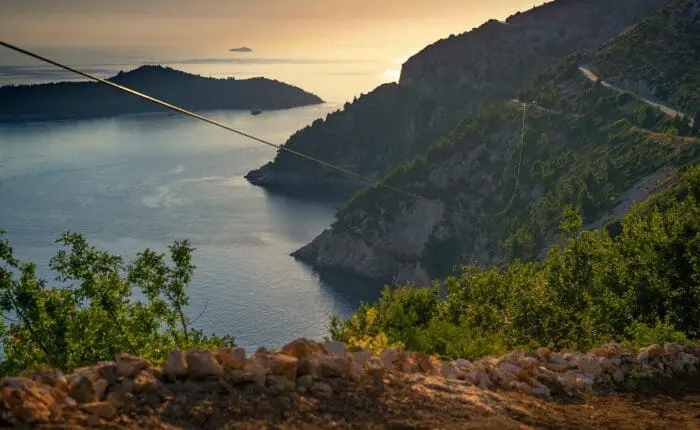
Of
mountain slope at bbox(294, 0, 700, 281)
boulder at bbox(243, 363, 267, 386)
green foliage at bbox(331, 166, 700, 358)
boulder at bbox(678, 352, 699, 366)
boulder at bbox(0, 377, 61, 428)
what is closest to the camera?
boulder at bbox(0, 377, 61, 428)

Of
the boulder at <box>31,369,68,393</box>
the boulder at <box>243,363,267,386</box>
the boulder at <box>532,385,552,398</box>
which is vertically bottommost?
the boulder at <box>532,385,552,398</box>

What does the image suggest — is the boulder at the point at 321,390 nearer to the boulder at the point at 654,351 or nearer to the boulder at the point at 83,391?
the boulder at the point at 83,391

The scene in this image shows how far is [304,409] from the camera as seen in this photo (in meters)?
10.2

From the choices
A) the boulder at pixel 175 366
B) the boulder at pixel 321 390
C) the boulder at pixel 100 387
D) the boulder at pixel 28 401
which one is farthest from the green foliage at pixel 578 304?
the boulder at pixel 28 401

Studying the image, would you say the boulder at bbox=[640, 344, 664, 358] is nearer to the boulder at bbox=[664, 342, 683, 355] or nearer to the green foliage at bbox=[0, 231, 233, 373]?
the boulder at bbox=[664, 342, 683, 355]

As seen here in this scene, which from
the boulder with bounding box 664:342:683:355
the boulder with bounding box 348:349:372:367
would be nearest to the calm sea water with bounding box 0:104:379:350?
the boulder with bounding box 664:342:683:355

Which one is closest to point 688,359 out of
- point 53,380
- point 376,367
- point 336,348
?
point 376,367

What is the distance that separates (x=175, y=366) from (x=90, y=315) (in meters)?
16.3

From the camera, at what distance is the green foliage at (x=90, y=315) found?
23.9 meters

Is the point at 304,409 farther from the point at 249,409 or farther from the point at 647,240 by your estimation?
the point at 647,240

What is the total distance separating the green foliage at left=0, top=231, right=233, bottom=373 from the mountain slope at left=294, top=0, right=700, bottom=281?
8053 centimetres

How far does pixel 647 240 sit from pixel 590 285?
384 cm

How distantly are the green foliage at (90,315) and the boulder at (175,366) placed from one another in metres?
12.8

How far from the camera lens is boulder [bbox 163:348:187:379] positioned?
996 cm
